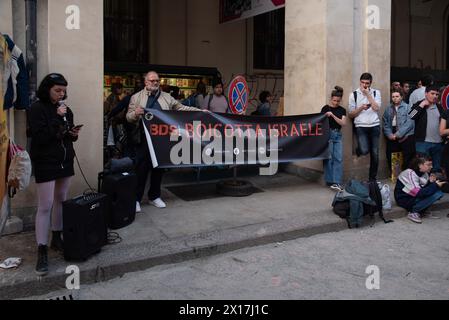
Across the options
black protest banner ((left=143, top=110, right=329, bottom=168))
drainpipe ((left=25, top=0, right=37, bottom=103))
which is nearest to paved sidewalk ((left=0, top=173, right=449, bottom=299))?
black protest banner ((left=143, top=110, right=329, bottom=168))

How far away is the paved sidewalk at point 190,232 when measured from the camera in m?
4.54

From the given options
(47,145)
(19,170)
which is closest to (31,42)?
(47,145)

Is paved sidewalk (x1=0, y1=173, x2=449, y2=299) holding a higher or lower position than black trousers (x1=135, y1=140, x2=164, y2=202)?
lower

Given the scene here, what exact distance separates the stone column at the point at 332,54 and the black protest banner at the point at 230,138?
72 cm

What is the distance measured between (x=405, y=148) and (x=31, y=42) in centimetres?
668

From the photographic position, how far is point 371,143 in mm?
8539

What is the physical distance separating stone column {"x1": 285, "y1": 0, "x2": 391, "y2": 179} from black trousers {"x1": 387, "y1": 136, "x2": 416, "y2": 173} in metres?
0.19

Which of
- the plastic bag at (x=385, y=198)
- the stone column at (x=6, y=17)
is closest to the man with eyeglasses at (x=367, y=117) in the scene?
the plastic bag at (x=385, y=198)

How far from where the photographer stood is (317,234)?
6.17 m

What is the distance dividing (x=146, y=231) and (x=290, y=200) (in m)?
2.64

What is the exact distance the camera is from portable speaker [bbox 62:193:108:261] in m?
4.60

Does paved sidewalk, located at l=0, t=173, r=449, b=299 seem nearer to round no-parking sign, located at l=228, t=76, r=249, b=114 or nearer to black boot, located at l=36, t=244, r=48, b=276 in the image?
black boot, located at l=36, t=244, r=48, b=276

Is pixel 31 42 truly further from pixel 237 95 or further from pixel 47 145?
pixel 237 95
